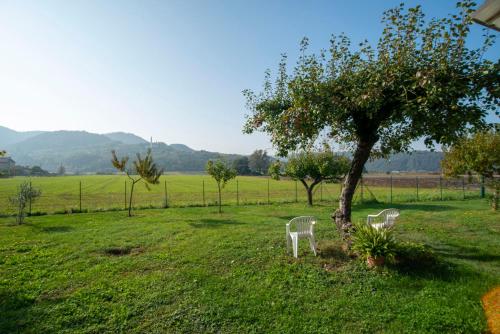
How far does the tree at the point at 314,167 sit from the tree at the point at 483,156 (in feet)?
22.3

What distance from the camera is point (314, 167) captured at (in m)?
20.4

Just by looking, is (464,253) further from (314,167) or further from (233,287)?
(314,167)

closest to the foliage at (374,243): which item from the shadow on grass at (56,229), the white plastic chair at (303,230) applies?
the white plastic chair at (303,230)

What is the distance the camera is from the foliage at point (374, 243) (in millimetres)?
6234

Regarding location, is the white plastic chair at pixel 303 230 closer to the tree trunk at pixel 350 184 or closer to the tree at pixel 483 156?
the tree trunk at pixel 350 184

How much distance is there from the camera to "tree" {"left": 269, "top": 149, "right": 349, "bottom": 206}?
20.4 m

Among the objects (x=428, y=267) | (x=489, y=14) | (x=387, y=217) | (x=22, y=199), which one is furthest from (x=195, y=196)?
(x=489, y=14)

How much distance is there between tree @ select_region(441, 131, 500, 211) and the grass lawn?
771 cm

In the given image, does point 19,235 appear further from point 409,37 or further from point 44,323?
point 409,37

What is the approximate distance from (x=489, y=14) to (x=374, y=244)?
5.27 meters

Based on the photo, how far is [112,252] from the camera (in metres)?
8.34

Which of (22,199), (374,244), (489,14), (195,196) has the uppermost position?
(489,14)

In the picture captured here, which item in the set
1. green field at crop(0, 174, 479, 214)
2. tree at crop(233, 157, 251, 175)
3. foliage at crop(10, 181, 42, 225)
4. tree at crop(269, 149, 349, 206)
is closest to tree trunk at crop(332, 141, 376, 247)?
tree at crop(269, 149, 349, 206)

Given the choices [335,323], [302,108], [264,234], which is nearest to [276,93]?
[302,108]
